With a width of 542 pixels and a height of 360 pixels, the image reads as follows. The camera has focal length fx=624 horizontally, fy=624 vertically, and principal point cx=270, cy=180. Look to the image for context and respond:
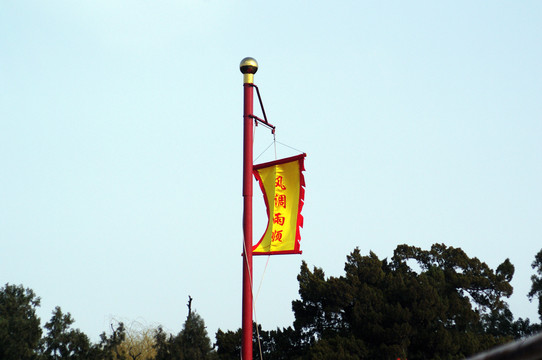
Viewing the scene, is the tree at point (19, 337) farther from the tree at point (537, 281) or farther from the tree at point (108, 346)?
the tree at point (537, 281)

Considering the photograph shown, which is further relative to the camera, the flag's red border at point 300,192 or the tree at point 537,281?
the tree at point 537,281

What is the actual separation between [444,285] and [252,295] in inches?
954

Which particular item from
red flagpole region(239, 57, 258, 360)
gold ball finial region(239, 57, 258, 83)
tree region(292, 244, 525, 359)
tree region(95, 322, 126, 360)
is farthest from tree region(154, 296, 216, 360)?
gold ball finial region(239, 57, 258, 83)

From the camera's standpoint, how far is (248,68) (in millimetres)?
9500

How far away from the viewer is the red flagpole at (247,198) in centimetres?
870

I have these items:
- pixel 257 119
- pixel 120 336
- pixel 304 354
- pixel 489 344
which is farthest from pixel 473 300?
pixel 257 119

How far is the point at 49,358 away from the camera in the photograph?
20672 mm

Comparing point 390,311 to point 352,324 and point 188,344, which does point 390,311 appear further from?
point 188,344

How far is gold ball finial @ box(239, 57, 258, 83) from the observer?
9.48 meters

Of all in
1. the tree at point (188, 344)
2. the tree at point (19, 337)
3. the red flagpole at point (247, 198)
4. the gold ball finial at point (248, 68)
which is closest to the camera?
the red flagpole at point (247, 198)

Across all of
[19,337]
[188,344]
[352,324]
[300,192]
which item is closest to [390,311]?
[352,324]

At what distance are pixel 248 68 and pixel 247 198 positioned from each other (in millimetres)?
2004

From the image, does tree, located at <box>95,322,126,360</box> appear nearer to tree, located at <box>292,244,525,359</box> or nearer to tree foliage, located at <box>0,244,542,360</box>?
tree foliage, located at <box>0,244,542,360</box>

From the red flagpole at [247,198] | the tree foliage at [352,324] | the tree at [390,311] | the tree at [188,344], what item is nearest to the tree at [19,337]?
the tree foliage at [352,324]
